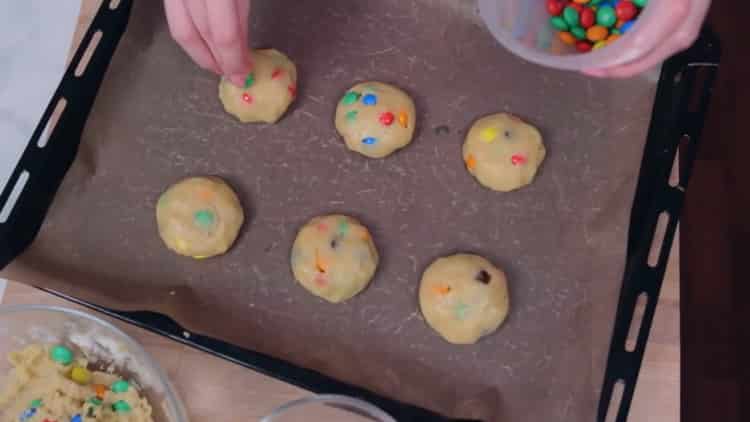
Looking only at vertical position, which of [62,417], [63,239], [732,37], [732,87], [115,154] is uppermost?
[732,37]

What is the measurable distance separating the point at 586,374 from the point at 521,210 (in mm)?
245

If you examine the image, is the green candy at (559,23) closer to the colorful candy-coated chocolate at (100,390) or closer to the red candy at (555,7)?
the red candy at (555,7)

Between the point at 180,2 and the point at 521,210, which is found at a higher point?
the point at 180,2

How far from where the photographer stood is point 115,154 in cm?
102

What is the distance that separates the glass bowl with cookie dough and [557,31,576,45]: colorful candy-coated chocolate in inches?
27.6

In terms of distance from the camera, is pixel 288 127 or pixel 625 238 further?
pixel 288 127

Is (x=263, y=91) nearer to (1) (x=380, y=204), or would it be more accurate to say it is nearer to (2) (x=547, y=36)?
(1) (x=380, y=204)

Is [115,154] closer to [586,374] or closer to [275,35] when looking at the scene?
[275,35]

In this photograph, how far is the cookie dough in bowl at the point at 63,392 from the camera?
86cm

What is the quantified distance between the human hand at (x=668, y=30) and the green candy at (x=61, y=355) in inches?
29.6

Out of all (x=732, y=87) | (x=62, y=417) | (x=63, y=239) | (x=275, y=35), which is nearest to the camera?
(x=62, y=417)

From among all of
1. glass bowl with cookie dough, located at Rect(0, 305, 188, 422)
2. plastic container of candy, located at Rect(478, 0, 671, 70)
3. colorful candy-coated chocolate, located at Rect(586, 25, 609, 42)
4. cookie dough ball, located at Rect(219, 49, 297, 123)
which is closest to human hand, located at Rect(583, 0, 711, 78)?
plastic container of candy, located at Rect(478, 0, 671, 70)

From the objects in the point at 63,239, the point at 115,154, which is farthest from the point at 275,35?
the point at 63,239

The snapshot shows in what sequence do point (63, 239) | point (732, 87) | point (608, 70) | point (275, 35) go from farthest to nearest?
1. point (732, 87)
2. point (275, 35)
3. point (63, 239)
4. point (608, 70)
